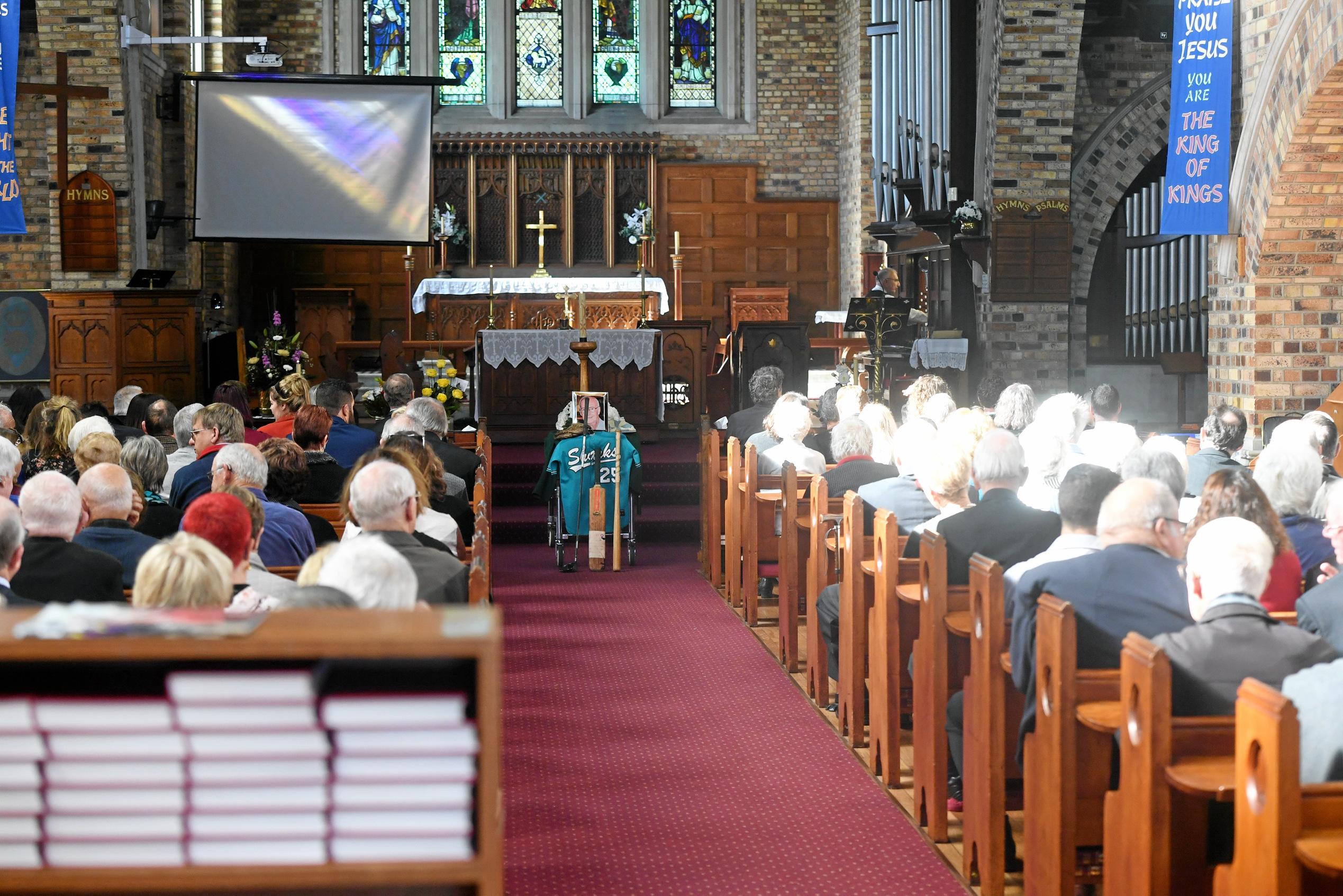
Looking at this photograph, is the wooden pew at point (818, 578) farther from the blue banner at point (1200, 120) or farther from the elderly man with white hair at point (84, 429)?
the blue banner at point (1200, 120)

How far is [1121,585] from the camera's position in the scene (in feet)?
10.8

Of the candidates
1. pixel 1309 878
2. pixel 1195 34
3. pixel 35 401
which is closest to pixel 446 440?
pixel 35 401

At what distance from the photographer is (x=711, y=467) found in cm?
842

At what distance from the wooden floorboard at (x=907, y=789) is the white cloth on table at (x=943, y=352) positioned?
432cm

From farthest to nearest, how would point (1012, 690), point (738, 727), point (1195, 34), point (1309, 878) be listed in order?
point (1195, 34)
point (738, 727)
point (1012, 690)
point (1309, 878)

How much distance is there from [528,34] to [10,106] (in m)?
8.02

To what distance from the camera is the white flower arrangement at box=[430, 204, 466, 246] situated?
52.1 ft

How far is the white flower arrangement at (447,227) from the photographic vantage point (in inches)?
625

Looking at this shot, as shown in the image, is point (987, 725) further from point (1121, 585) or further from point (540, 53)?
point (540, 53)

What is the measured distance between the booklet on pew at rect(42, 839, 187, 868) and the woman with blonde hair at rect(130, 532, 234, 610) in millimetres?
719

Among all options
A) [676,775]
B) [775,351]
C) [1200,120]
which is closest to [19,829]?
→ [676,775]

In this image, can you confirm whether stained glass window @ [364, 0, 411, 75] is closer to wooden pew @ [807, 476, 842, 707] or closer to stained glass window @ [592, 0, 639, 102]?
stained glass window @ [592, 0, 639, 102]

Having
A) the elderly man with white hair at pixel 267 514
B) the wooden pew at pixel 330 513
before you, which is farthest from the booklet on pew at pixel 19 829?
the wooden pew at pixel 330 513

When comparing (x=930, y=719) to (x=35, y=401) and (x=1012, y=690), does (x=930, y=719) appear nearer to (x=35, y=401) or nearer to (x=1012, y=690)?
(x=1012, y=690)
